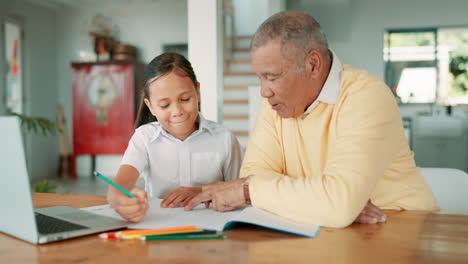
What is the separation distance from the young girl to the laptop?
375 mm

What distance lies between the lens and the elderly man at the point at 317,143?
37.3 inches

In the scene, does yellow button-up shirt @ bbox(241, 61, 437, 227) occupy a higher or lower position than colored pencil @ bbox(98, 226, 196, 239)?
A: higher

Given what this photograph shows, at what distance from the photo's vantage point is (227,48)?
7.65m

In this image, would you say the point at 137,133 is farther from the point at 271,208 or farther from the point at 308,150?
the point at 271,208

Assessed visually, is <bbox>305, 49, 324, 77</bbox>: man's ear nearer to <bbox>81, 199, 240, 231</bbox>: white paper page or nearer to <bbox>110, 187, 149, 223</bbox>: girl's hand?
<bbox>81, 199, 240, 231</bbox>: white paper page

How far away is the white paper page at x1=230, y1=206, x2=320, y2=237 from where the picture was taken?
0.84 meters

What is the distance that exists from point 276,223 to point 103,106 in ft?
22.0

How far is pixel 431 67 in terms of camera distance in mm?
6789

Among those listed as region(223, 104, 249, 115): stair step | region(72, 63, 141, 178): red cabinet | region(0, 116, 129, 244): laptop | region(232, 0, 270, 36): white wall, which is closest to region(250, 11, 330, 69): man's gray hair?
region(0, 116, 129, 244): laptop

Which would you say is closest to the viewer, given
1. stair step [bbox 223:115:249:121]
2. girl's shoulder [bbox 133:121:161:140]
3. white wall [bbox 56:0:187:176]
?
girl's shoulder [bbox 133:121:161:140]

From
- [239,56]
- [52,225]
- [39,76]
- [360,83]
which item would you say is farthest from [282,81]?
[39,76]

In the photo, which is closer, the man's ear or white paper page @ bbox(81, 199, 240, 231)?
white paper page @ bbox(81, 199, 240, 231)

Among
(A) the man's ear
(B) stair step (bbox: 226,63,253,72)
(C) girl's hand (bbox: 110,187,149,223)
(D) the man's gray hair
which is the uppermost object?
(B) stair step (bbox: 226,63,253,72)

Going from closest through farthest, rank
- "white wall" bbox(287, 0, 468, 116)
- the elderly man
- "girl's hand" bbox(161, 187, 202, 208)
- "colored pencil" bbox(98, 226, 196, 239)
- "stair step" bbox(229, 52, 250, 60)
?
1. "colored pencil" bbox(98, 226, 196, 239)
2. the elderly man
3. "girl's hand" bbox(161, 187, 202, 208)
4. "white wall" bbox(287, 0, 468, 116)
5. "stair step" bbox(229, 52, 250, 60)
